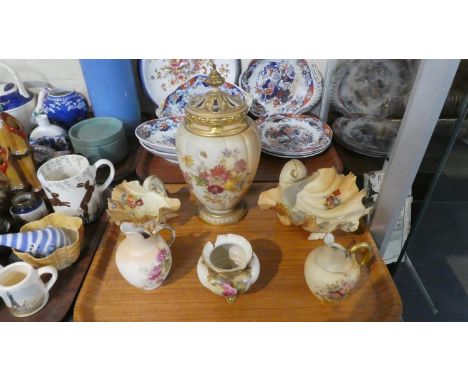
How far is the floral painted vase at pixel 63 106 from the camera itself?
935mm

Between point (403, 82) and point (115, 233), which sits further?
point (403, 82)

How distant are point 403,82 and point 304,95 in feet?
0.87

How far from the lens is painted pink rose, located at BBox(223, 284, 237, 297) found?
1.86 feet

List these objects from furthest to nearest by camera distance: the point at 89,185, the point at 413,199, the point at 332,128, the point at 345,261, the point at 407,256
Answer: the point at 407,256
the point at 332,128
the point at 413,199
the point at 89,185
the point at 345,261

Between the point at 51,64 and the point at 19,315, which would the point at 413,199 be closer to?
the point at 19,315

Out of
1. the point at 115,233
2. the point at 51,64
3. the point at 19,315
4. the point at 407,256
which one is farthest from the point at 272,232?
the point at 51,64

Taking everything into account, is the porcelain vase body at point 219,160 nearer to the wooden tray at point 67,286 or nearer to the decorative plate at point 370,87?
the wooden tray at point 67,286

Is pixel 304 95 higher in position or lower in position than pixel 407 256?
higher

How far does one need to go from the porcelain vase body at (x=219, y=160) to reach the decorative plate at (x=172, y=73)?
45 cm

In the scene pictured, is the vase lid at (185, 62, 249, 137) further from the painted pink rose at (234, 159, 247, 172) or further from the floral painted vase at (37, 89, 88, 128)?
the floral painted vase at (37, 89, 88, 128)

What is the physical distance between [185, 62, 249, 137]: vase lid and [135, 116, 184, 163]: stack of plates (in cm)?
23

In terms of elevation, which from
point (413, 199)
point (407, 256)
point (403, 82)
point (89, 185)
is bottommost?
point (407, 256)

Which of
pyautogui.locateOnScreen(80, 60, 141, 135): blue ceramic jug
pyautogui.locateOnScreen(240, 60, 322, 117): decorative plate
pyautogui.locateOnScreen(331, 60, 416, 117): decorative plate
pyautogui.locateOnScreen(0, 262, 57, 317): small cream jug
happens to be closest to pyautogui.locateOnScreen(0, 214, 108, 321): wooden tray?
pyautogui.locateOnScreen(0, 262, 57, 317): small cream jug

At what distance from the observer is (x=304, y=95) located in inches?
41.1
